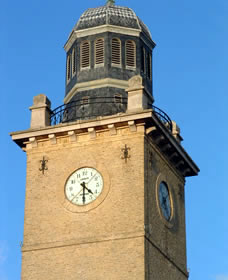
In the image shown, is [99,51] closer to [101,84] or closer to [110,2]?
[101,84]

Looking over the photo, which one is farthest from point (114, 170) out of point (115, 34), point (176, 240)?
point (115, 34)

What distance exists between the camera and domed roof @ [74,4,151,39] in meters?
44.3

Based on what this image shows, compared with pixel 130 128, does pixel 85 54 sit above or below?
above

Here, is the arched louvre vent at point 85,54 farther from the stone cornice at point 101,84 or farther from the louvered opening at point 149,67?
the louvered opening at point 149,67

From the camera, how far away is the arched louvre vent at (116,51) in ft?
142

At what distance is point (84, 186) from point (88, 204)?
2.94 feet

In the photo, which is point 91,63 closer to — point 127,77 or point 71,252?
point 127,77

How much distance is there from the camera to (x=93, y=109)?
1662 inches

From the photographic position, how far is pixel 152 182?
40188mm

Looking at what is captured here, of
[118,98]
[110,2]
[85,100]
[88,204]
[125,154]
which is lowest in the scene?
[88,204]

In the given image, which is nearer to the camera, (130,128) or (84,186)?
(130,128)

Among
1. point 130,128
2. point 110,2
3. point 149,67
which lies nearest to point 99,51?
point 149,67

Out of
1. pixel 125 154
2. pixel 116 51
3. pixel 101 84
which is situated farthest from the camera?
pixel 116 51

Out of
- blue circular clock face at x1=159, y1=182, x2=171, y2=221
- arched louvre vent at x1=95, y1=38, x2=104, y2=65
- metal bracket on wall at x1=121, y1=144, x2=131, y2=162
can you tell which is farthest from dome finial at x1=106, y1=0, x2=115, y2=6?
blue circular clock face at x1=159, y1=182, x2=171, y2=221
